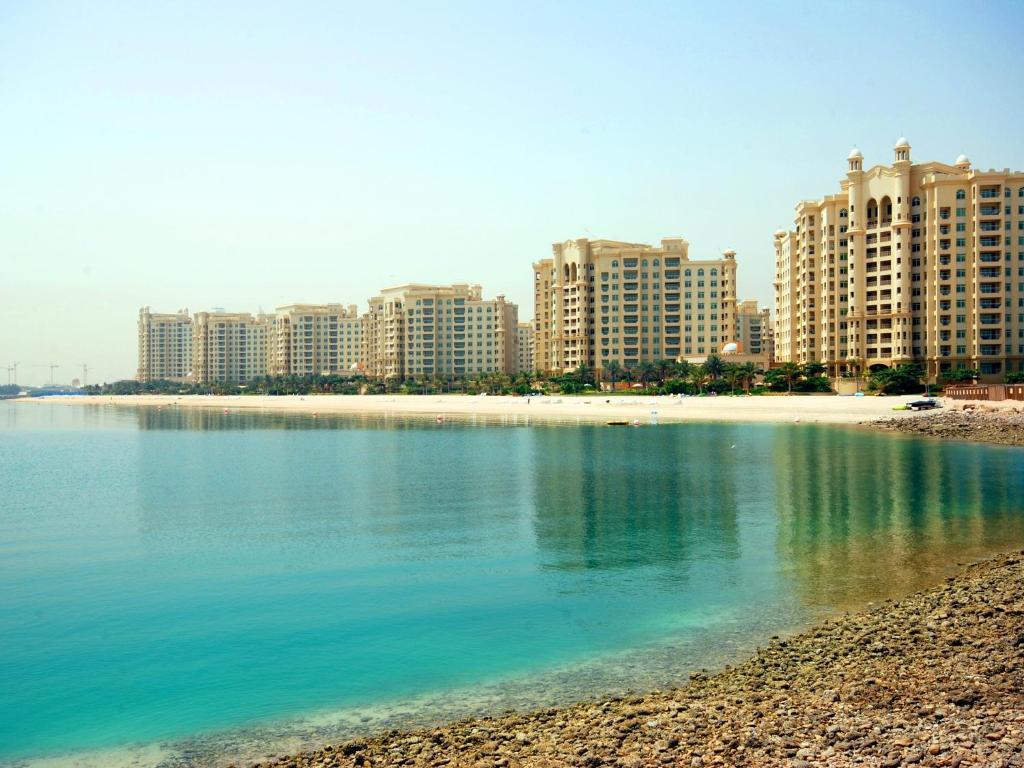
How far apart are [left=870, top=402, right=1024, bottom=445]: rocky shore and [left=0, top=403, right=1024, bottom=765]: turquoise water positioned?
1687cm

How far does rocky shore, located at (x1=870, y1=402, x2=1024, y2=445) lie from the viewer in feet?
224

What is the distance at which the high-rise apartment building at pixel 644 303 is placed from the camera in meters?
155

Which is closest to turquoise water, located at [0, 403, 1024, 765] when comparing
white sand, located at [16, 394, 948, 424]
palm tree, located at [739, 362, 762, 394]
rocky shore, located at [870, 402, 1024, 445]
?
rocky shore, located at [870, 402, 1024, 445]

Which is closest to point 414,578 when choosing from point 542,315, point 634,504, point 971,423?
point 634,504

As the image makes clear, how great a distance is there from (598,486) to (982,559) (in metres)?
21.2

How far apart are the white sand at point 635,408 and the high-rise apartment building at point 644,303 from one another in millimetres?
24777

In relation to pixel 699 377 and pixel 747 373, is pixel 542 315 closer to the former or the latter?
pixel 699 377

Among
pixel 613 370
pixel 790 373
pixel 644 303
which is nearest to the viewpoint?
pixel 790 373

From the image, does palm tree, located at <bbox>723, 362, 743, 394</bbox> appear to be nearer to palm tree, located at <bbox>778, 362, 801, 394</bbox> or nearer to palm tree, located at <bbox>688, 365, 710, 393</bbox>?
palm tree, located at <bbox>688, 365, 710, 393</bbox>

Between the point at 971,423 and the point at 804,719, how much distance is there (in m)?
74.7

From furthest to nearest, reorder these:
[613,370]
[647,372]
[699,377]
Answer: [613,370], [647,372], [699,377]

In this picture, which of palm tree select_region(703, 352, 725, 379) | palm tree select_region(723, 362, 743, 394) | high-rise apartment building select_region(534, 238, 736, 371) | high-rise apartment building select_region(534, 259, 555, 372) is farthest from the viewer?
high-rise apartment building select_region(534, 259, 555, 372)

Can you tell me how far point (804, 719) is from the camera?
12.0 meters

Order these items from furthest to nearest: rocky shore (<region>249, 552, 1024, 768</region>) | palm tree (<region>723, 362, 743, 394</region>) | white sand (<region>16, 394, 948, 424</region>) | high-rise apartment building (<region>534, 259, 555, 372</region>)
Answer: high-rise apartment building (<region>534, 259, 555, 372</region>) < palm tree (<region>723, 362, 743, 394</region>) < white sand (<region>16, 394, 948, 424</region>) < rocky shore (<region>249, 552, 1024, 768</region>)
